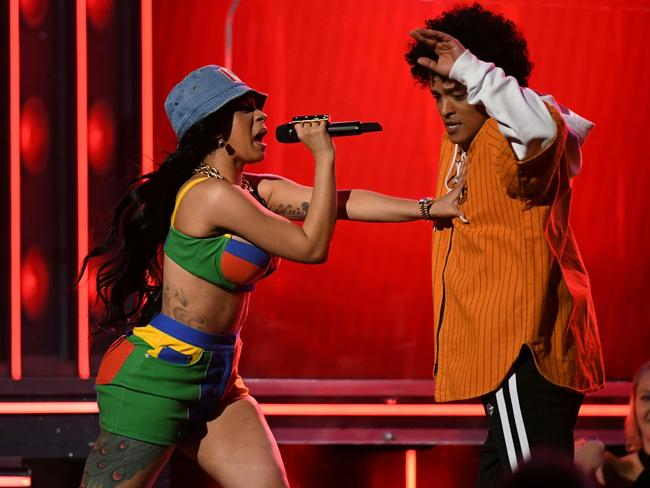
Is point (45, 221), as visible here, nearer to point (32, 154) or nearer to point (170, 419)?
point (32, 154)

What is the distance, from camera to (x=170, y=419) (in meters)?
3.23

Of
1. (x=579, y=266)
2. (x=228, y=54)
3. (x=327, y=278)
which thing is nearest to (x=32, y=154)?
(x=228, y=54)

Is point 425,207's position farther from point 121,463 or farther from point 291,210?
point 121,463

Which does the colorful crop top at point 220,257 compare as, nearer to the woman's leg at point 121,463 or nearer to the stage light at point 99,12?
the woman's leg at point 121,463

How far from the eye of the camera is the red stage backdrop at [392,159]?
4.53m

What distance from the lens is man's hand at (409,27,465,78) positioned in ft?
9.59

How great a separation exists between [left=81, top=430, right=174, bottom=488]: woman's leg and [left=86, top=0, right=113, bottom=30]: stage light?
1.73m

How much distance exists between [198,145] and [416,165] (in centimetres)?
146

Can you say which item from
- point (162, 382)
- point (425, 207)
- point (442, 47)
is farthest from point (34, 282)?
point (442, 47)

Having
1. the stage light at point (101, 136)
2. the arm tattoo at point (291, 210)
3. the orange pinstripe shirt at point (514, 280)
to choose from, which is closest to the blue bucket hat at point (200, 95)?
the arm tattoo at point (291, 210)

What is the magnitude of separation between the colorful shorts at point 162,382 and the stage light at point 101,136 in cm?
121

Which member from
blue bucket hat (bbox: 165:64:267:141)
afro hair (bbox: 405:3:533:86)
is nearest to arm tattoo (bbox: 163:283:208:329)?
blue bucket hat (bbox: 165:64:267:141)

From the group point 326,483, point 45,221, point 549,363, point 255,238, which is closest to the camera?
point 549,363

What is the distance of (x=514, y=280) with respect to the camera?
2938 mm
